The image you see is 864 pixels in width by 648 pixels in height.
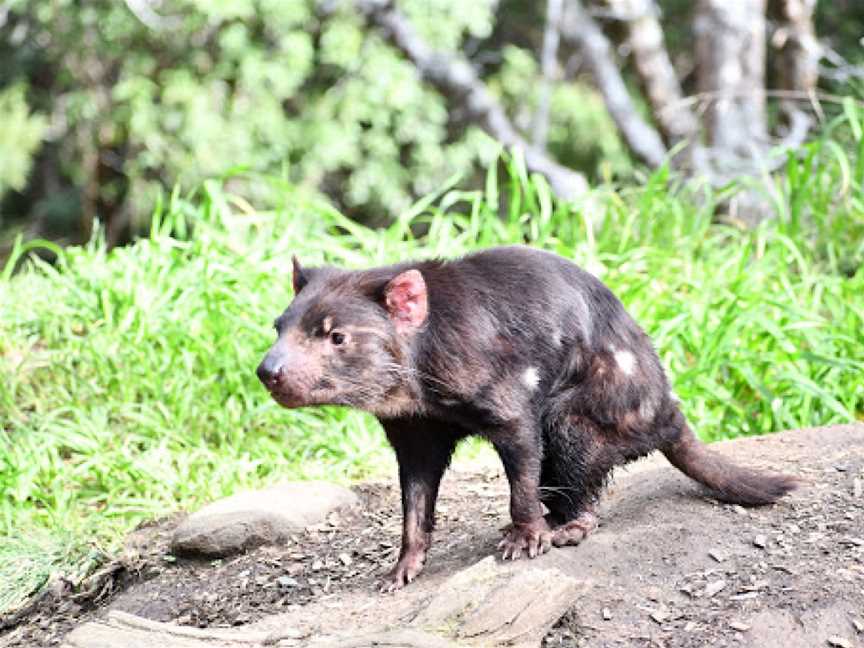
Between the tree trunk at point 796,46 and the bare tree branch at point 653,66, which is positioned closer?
the tree trunk at point 796,46

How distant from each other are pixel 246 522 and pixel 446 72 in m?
6.69

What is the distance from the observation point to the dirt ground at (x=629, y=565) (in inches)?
111

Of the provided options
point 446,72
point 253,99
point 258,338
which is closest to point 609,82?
point 446,72

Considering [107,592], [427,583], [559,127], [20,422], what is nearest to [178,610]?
[107,592]

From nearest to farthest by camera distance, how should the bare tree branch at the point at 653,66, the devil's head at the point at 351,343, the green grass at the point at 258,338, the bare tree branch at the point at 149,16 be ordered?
the devil's head at the point at 351,343
the green grass at the point at 258,338
the bare tree branch at the point at 653,66
the bare tree branch at the point at 149,16

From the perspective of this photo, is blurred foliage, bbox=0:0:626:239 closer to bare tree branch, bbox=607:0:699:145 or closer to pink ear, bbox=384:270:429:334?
bare tree branch, bbox=607:0:699:145

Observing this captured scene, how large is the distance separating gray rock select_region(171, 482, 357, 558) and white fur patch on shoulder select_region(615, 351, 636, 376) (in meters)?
1.22

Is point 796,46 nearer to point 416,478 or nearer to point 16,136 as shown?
point 416,478

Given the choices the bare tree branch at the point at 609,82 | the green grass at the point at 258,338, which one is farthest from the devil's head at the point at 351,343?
the bare tree branch at the point at 609,82

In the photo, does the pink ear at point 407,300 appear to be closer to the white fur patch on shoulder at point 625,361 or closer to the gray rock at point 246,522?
the white fur patch on shoulder at point 625,361

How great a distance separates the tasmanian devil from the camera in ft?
9.89

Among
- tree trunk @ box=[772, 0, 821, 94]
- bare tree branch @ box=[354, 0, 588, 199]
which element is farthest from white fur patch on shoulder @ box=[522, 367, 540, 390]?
tree trunk @ box=[772, 0, 821, 94]

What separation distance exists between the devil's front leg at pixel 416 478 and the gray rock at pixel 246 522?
690 mm

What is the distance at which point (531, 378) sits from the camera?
122 inches
